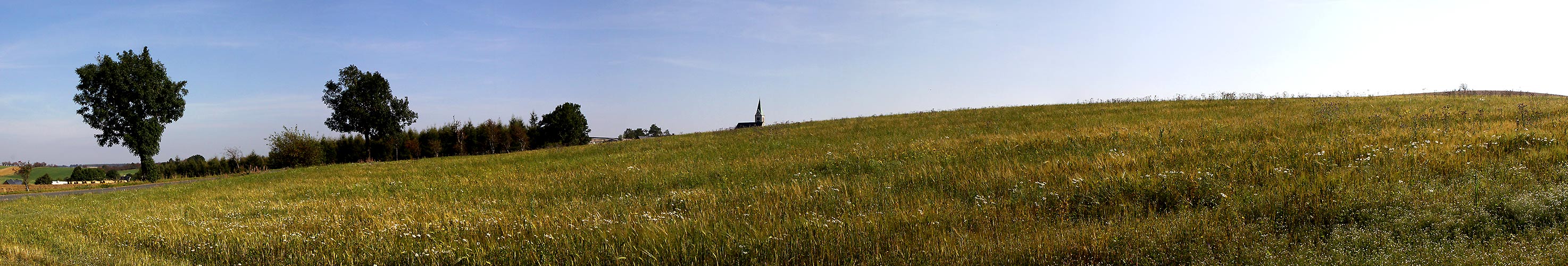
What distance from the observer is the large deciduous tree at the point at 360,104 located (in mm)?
40062

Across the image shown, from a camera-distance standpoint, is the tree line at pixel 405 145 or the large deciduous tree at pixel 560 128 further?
the large deciduous tree at pixel 560 128

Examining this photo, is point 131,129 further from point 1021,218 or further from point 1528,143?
point 1528,143

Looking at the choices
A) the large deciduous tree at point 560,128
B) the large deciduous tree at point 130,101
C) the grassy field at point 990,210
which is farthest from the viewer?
the large deciduous tree at point 560,128

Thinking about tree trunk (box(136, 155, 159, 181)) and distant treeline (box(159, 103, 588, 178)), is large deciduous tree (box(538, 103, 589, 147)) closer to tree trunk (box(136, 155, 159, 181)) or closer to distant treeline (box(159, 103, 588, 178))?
distant treeline (box(159, 103, 588, 178))

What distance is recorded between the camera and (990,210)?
5.55 m

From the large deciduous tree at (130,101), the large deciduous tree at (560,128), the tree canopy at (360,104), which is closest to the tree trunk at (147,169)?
the large deciduous tree at (130,101)

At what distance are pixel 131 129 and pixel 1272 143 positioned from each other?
4872 cm

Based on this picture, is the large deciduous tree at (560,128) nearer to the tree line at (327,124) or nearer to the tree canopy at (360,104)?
the tree line at (327,124)

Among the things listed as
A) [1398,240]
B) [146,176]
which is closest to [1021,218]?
[1398,240]

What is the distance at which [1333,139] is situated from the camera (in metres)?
7.99

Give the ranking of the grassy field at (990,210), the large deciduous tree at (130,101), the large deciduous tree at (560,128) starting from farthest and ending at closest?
the large deciduous tree at (560,128) → the large deciduous tree at (130,101) → the grassy field at (990,210)

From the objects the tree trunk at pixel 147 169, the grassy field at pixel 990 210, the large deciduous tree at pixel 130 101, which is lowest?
the grassy field at pixel 990 210

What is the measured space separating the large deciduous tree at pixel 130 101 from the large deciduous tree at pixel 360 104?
24.7 ft

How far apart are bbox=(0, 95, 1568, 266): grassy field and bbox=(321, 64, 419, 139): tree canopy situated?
1232 inches
